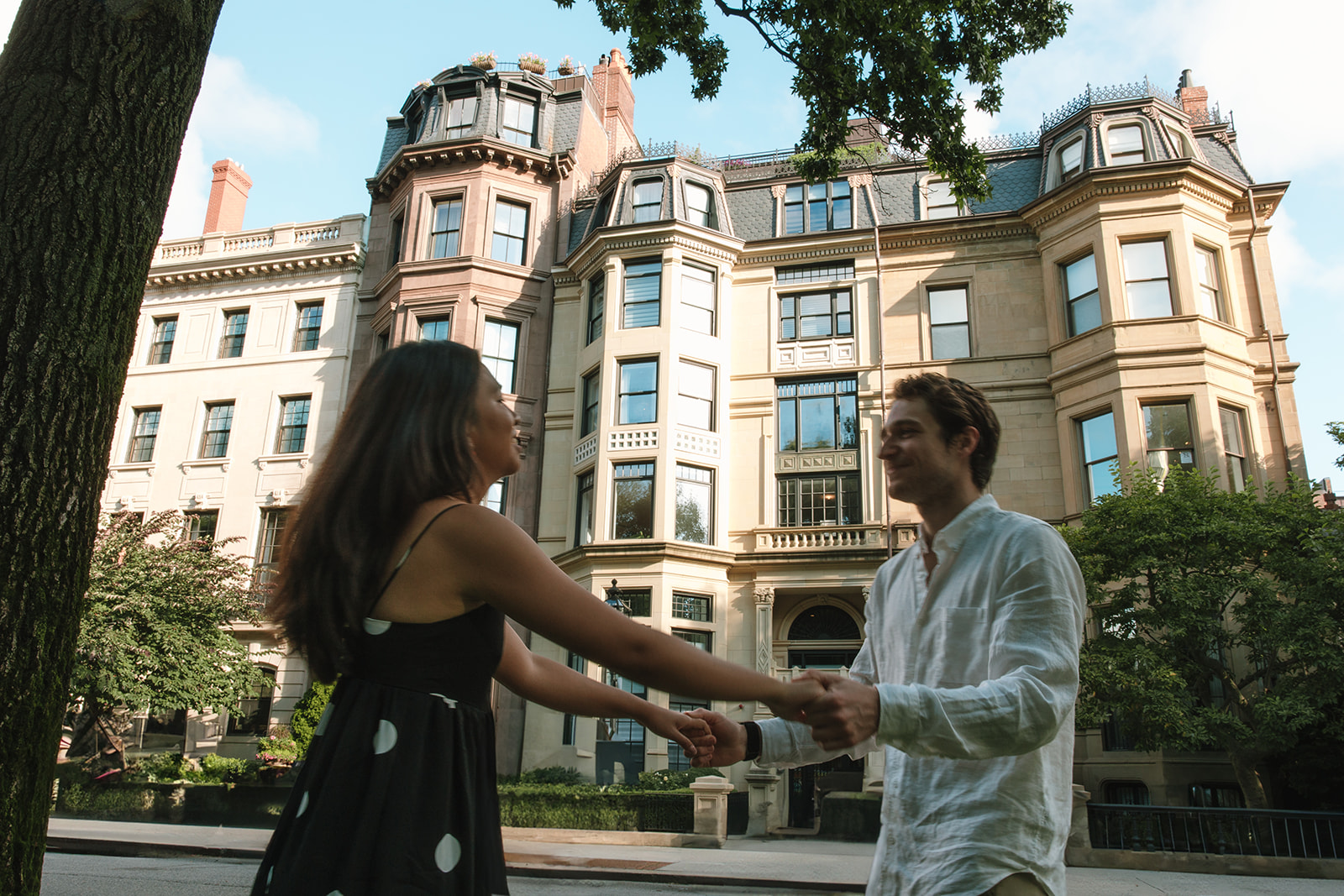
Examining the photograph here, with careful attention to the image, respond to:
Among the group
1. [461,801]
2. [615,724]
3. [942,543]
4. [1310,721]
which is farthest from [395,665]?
[615,724]

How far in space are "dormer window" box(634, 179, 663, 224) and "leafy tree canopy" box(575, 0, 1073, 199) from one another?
1716cm

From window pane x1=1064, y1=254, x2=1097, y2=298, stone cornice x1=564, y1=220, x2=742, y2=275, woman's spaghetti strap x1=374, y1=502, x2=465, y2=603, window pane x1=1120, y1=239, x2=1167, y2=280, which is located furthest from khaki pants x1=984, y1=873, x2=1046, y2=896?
stone cornice x1=564, y1=220, x2=742, y2=275

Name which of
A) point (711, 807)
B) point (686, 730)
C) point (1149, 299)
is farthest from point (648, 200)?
point (686, 730)

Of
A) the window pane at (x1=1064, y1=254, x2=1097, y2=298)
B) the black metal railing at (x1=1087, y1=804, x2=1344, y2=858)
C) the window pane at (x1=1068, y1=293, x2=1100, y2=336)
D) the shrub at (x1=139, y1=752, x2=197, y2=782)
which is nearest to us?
the black metal railing at (x1=1087, y1=804, x2=1344, y2=858)

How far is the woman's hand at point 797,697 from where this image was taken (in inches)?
92.7

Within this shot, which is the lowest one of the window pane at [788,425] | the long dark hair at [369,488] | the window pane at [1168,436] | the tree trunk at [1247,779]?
the tree trunk at [1247,779]

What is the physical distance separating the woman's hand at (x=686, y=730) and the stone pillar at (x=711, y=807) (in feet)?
43.2

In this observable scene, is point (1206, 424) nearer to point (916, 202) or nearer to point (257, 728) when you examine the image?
point (916, 202)

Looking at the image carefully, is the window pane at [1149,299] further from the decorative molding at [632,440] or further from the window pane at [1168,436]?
the decorative molding at [632,440]

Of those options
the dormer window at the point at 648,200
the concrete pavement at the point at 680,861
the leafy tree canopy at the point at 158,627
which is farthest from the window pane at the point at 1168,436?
the leafy tree canopy at the point at 158,627

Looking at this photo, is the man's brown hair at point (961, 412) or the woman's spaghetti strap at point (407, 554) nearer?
the woman's spaghetti strap at point (407, 554)

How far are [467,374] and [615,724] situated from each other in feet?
69.0

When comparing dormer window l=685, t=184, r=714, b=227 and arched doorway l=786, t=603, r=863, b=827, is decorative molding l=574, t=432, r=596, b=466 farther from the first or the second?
dormer window l=685, t=184, r=714, b=227

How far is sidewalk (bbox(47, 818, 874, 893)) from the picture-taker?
1069 cm
